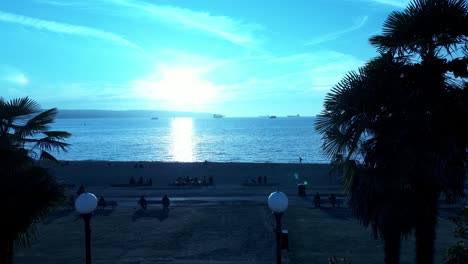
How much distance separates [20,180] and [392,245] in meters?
6.34

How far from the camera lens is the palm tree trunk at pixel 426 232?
6.25 m

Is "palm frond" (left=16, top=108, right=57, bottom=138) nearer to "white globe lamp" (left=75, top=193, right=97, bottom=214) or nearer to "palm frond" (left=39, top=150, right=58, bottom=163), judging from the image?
"palm frond" (left=39, top=150, right=58, bottom=163)

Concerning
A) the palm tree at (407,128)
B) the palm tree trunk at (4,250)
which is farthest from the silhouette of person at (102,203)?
the palm tree at (407,128)

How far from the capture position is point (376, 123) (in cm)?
642

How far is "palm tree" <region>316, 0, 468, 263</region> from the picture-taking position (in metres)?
6.04

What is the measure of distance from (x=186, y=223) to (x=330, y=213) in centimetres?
740

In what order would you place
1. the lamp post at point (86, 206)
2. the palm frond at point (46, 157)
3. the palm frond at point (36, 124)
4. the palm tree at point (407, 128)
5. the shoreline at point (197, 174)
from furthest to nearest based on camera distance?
the shoreline at point (197, 174) → the palm frond at point (46, 157) → the palm frond at point (36, 124) → the lamp post at point (86, 206) → the palm tree at point (407, 128)

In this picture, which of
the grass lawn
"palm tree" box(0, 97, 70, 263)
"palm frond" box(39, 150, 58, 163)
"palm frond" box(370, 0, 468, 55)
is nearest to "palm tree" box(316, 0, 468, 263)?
"palm frond" box(370, 0, 468, 55)

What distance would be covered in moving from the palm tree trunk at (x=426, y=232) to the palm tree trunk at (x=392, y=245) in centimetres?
33

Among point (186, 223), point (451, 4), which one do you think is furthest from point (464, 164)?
point (186, 223)

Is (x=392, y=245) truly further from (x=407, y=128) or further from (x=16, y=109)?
(x=16, y=109)

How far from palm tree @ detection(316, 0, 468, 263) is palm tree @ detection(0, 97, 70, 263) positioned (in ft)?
16.7

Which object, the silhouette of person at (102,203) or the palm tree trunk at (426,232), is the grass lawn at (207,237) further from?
the palm tree trunk at (426,232)

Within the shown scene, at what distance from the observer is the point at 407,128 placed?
607 centimetres
